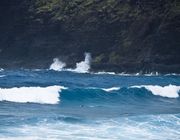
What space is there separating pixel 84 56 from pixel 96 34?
11.1 ft

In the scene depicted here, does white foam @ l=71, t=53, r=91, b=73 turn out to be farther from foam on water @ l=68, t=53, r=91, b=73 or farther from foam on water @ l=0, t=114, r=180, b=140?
foam on water @ l=0, t=114, r=180, b=140

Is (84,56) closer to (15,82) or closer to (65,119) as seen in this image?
(15,82)

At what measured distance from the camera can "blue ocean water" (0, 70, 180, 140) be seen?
50.5ft

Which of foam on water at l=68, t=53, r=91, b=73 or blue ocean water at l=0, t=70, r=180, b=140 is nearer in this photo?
blue ocean water at l=0, t=70, r=180, b=140

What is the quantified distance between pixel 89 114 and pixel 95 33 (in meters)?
41.2

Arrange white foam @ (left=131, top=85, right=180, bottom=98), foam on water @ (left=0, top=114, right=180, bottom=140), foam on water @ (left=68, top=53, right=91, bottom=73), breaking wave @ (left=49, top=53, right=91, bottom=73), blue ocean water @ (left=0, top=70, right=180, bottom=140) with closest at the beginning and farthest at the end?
1. foam on water @ (left=0, top=114, right=180, bottom=140)
2. blue ocean water @ (left=0, top=70, right=180, bottom=140)
3. white foam @ (left=131, top=85, right=180, bottom=98)
4. foam on water @ (left=68, top=53, right=91, bottom=73)
5. breaking wave @ (left=49, top=53, right=91, bottom=73)

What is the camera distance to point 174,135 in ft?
51.8

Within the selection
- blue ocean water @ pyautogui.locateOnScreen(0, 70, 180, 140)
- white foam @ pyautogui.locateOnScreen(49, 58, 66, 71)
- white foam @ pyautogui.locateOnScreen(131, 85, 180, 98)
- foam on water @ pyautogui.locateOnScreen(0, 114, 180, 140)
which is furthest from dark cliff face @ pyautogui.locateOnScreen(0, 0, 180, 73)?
foam on water @ pyautogui.locateOnScreen(0, 114, 180, 140)

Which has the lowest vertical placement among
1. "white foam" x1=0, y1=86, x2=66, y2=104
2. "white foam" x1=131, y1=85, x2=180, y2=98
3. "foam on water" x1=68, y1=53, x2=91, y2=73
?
"white foam" x1=0, y1=86, x2=66, y2=104

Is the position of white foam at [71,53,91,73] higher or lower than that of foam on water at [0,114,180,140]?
→ higher

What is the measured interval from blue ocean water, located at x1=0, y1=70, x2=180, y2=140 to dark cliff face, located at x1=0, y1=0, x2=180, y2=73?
83.3 ft

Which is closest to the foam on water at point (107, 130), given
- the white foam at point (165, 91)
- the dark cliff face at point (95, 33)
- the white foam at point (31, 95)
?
the white foam at point (31, 95)

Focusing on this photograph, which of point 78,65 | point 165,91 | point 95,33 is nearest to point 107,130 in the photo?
point 165,91

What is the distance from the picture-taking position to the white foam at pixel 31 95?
76.3 feet
